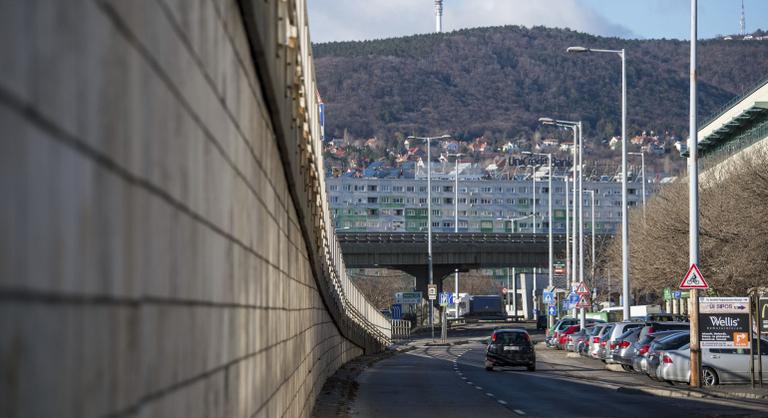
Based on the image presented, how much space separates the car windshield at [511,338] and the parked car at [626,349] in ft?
10.3

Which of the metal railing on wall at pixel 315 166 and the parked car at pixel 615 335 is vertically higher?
the metal railing on wall at pixel 315 166

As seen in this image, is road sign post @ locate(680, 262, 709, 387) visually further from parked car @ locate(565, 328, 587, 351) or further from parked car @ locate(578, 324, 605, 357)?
parked car @ locate(565, 328, 587, 351)

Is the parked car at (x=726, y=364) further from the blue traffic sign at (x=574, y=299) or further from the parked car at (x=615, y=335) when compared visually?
the blue traffic sign at (x=574, y=299)

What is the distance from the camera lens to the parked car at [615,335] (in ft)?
152

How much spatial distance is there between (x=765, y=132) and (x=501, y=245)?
3506cm

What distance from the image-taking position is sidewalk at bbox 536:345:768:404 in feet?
95.4

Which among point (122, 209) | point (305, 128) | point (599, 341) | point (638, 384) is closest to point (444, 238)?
point (599, 341)

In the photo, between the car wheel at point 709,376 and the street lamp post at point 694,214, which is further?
the car wheel at point 709,376

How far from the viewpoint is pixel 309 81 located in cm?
1861

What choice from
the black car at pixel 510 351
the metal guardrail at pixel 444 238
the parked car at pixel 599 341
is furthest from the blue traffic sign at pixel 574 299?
the metal guardrail at pixel 444 238

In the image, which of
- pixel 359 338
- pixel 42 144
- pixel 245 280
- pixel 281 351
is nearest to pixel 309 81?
pixel 281 351

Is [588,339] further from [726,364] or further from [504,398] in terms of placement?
[504,398]

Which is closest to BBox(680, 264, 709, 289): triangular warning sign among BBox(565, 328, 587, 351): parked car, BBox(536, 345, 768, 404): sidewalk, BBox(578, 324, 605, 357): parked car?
BBox(536, 345, 768, 404): sidewalk

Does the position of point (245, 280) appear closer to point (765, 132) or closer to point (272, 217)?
point (272, 217)
